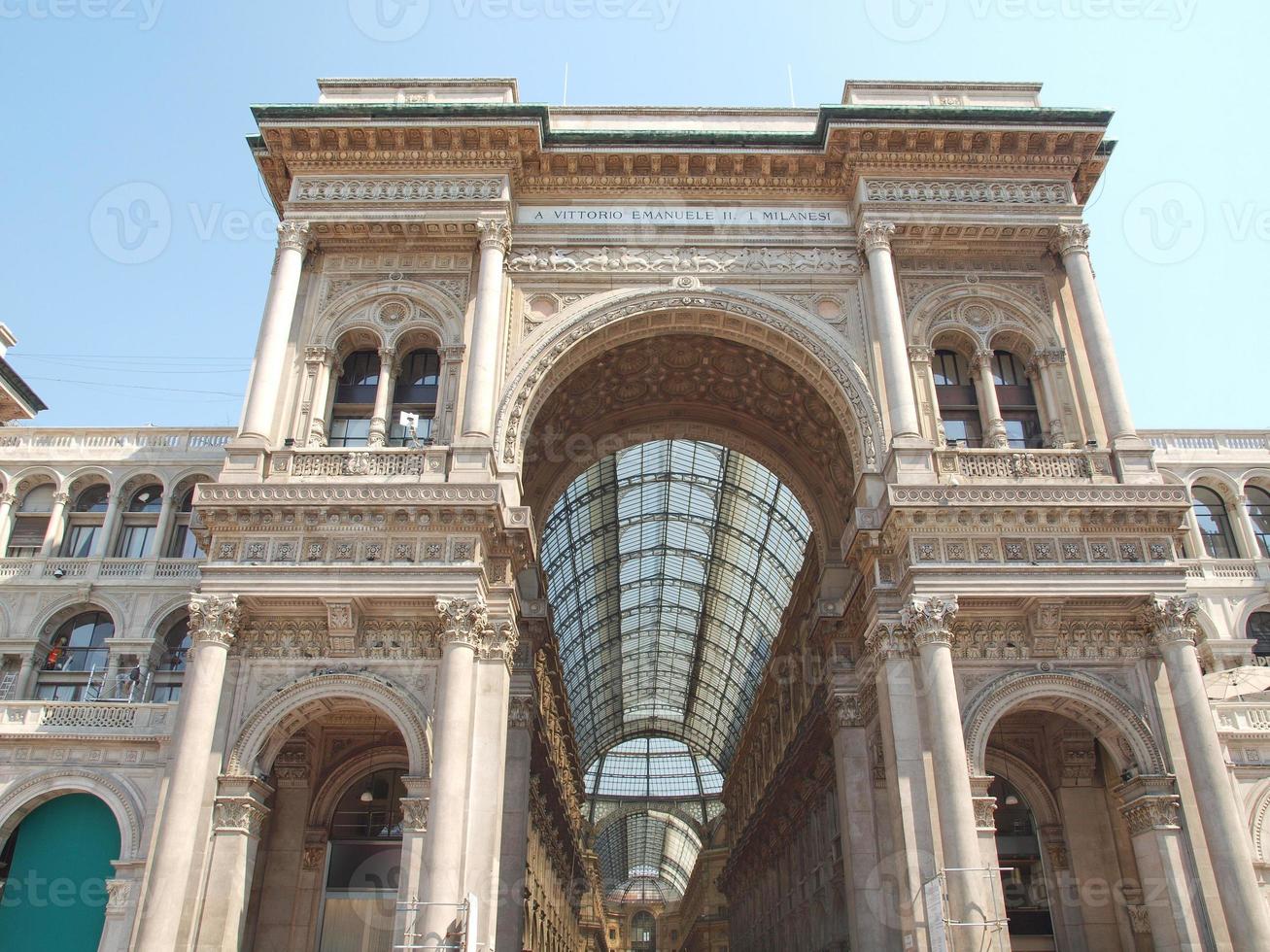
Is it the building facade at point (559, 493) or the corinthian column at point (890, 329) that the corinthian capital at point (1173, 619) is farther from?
the corinthian column at point (890, 329)

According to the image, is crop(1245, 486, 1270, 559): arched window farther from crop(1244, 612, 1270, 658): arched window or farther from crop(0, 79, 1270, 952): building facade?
crop(1244, 612, 1270, 658): arched window

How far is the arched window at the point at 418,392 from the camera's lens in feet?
87.9

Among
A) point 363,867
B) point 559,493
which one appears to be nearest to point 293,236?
point 559,493

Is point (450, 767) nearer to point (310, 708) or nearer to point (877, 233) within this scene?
point (310, 708)

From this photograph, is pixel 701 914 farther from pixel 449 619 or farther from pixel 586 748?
pixel 449 619

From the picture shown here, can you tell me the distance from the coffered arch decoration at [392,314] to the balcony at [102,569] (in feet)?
29.5

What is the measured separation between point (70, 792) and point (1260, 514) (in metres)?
37.0

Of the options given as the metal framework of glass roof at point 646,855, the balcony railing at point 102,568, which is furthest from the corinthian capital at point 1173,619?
the metal framework of glass roof at point 646,855

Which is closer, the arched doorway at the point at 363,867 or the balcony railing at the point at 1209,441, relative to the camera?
the arched doorway at the point at 363,867

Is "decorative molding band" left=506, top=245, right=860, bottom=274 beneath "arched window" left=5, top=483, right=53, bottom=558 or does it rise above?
above

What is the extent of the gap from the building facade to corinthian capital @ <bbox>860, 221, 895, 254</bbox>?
83 mm

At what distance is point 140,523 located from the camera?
1262 inches

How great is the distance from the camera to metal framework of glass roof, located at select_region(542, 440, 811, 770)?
47.8 metres

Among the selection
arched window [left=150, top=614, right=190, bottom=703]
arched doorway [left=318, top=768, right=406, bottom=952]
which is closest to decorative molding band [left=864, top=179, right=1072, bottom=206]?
arched doorway [left=318, top=768, right=406, bottom=952]
